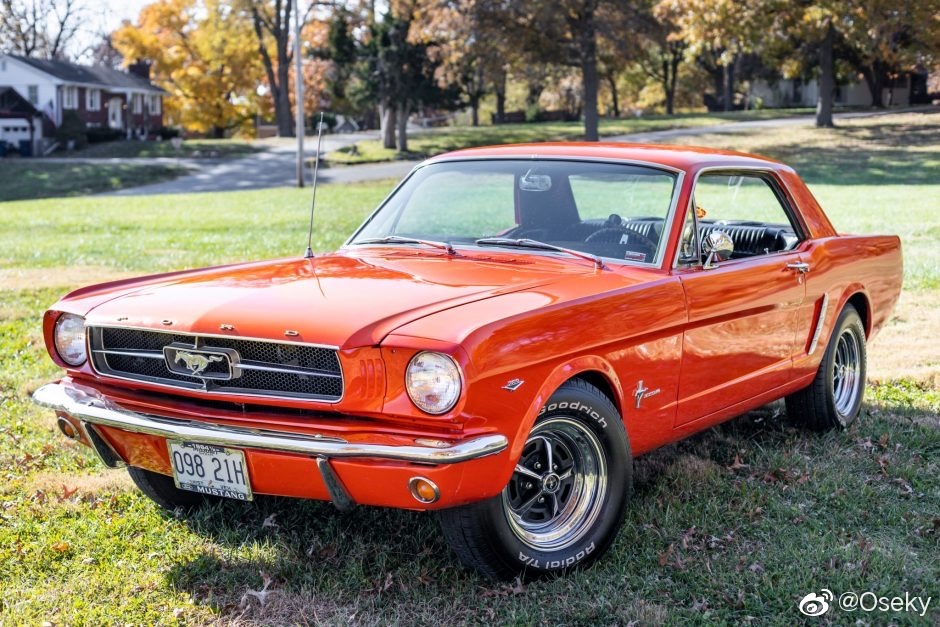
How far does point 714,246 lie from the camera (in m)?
4.69

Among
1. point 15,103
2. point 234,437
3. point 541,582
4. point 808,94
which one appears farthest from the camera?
point 808,94

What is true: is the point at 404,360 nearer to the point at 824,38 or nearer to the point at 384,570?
the point at 384,570

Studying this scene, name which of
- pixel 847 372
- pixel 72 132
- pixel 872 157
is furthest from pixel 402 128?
pixel 847 372

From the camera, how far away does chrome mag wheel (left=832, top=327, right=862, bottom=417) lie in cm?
595

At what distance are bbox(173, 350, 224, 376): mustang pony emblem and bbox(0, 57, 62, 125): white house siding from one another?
5818 centimetres

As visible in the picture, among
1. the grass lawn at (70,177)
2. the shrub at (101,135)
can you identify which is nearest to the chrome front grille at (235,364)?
the grass lawn at (70,177)

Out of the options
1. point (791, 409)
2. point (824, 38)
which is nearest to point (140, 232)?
point (791, 409)

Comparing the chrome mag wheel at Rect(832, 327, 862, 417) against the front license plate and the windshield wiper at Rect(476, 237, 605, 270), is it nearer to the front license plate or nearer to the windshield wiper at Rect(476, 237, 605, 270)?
the windshield wiper at Rect(476, 237, 605, 270)

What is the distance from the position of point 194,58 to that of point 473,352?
217 ft

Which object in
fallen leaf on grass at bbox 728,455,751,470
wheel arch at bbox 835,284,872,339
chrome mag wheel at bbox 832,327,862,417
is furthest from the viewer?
chrome mag wheel at bbox 832,327,862,417

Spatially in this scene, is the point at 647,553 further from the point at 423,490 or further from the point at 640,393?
the point at 423,490

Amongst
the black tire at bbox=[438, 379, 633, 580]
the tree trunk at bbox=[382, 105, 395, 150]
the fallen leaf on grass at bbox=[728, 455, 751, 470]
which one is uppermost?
the tree trunk at bbox=[382, 105, 395, 150]

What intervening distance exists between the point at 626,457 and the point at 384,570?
0.99 m

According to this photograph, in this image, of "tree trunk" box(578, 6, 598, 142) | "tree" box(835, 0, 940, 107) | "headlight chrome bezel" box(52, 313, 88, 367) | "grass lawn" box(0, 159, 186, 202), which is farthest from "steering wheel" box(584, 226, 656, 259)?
"tree trunk" box(578, 6, 598, 142)
